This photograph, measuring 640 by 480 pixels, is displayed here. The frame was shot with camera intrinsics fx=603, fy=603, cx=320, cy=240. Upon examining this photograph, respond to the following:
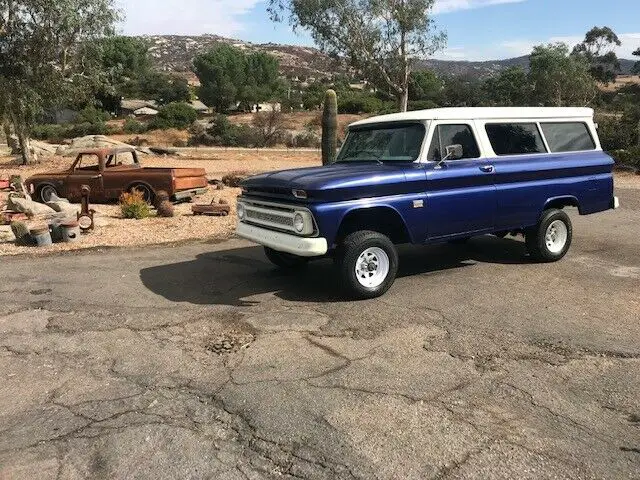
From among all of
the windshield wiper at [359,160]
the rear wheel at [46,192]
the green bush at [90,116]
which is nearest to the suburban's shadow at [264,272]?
the windshield wiper at [359,160]

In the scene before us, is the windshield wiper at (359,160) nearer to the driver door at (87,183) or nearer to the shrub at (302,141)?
the driver door at (87,183)

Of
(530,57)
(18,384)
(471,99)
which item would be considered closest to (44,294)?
(18,384)

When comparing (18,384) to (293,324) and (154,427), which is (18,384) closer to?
(154,427)

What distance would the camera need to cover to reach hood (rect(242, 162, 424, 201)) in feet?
19.1

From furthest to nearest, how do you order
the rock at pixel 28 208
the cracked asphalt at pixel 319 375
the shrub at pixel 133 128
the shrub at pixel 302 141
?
the shrub at pixel 133 128, the shrub at pixel 302 141, the rock at pixel 28 208, the cracked asphalt at pixel 319 375

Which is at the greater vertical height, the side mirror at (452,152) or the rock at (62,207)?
the side mirror at (452,152)

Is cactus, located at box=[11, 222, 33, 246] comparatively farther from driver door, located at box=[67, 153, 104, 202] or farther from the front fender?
the front fender

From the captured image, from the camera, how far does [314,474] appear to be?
312 cm

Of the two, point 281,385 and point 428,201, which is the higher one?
point 428,201

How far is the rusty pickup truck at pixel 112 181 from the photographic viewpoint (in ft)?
43.7

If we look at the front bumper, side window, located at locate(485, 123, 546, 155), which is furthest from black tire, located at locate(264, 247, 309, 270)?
side window, located at locate(485, 123, 546, 155)

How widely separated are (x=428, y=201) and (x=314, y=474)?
3.83 metres

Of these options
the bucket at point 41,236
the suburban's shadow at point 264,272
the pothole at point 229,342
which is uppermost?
the bucket at point 41,236

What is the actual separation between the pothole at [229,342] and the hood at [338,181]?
1494 millimetres
